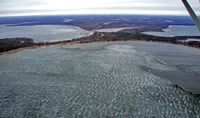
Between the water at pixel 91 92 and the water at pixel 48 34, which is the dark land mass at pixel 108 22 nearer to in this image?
the water at pixel 48 34

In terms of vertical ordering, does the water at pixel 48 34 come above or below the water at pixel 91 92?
above

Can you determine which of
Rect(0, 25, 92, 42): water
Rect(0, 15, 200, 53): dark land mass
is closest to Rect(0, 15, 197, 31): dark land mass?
Rect(0, 15, 200, 53): dark land mass

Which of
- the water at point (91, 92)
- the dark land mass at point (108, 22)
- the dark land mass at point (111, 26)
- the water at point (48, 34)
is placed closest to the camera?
the water at point (91, 92)

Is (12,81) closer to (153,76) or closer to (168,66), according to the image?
(153,76)

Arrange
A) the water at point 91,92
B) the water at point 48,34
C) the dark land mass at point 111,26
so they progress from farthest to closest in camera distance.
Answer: the water at point 48,34 < the dark land mass at point 111,26 < the water at point 91,92

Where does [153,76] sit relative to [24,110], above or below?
above

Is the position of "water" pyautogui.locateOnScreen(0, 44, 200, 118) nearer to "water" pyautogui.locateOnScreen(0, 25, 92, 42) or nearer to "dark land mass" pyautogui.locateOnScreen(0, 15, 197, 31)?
"water" pyautogui.locateOnScreen(0, 25, 92, 42)

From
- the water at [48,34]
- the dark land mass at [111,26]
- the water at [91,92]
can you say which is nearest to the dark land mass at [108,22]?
the dark land mass at [111,26]

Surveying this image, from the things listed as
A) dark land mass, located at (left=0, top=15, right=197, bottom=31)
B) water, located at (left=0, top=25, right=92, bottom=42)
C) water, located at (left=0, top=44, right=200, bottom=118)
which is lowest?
water, located at (left=0, top=44, right=200, bottom=118)

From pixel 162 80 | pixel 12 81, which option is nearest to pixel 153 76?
pixel 162 80
